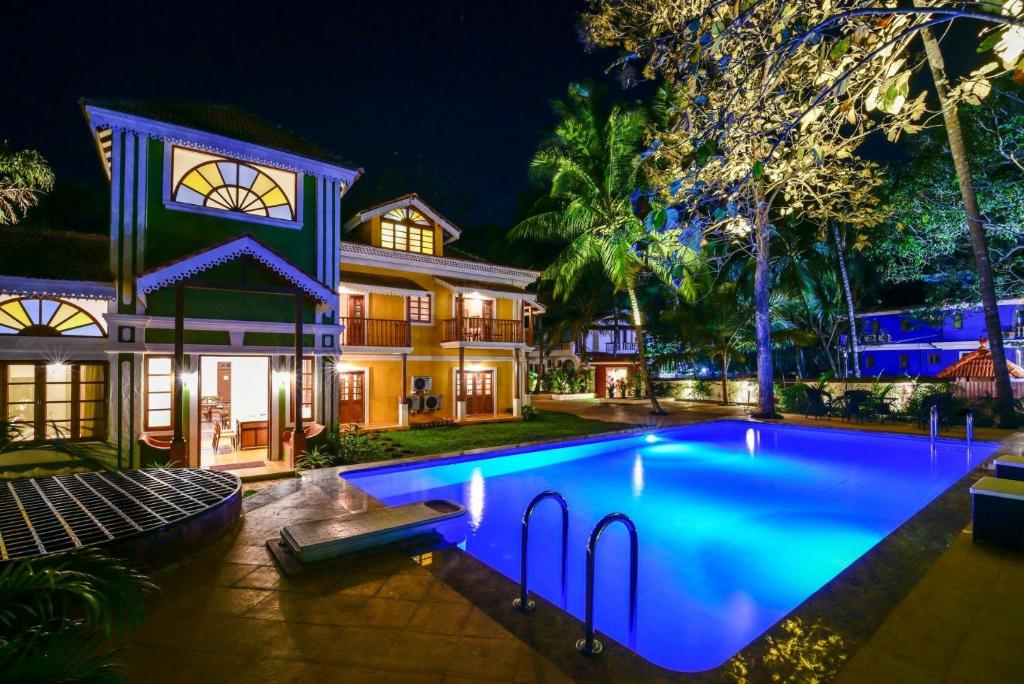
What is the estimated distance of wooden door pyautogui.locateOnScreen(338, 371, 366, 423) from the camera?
16234 millimetres

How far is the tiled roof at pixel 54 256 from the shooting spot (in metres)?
9.11

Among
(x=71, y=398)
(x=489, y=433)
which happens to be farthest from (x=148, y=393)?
(x=489, y=433)

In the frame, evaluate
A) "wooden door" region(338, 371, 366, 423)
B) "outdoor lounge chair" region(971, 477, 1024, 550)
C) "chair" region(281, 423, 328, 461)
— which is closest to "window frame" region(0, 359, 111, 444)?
"chair" region(281, 423, 328, 461)

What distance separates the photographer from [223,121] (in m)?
11.3

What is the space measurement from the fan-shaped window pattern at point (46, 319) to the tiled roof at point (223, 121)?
3.90 meters

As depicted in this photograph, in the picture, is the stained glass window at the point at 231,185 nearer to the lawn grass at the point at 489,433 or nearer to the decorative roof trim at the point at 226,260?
the decorative roof trim at the point at 226,260

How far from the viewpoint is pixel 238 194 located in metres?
11.1

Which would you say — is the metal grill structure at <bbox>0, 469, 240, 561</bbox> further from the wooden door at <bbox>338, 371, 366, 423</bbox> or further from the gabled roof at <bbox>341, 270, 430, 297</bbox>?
the wooden door at <bbox>338, 371, 366, 423</bbox>

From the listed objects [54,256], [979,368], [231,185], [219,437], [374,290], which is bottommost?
[219,437]

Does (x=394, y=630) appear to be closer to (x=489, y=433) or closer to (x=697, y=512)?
(x=697, y=512)

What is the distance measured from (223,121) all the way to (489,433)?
10.3 m

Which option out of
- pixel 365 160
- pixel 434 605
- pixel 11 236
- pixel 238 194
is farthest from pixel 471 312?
pixel 365 160

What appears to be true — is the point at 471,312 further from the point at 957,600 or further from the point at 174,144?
the point at 957,600

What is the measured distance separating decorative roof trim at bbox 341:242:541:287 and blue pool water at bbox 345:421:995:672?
28.4 feet
